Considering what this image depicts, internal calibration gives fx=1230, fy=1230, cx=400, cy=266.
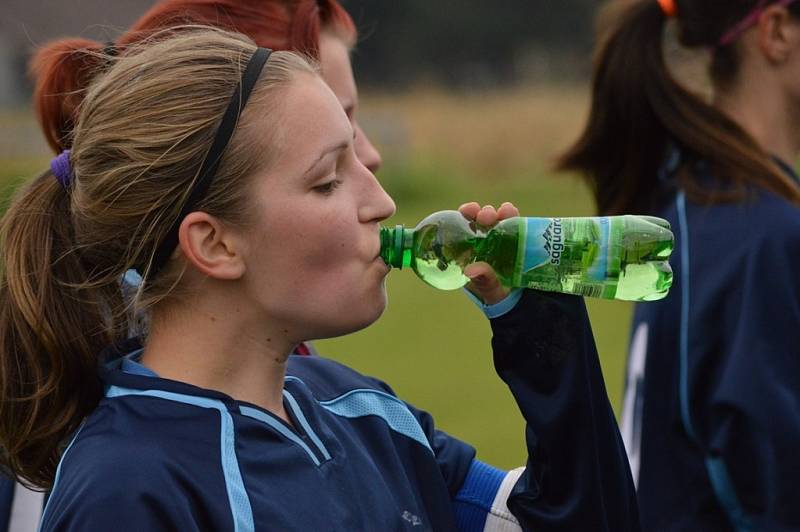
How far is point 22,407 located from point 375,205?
0.72 meters

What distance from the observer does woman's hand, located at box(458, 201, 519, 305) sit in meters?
2.18

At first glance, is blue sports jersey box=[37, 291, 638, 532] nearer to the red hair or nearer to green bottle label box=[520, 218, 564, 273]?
green bottle label box=[520, 218, 564, 273]

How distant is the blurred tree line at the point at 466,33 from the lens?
38.5m

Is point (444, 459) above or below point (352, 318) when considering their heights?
below

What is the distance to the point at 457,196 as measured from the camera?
16.5 metres

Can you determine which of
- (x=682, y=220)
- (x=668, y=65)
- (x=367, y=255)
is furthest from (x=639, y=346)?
(x=367, y=255)

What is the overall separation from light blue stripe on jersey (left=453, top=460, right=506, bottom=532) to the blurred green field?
1123 mm

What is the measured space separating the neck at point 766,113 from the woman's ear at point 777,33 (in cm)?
8

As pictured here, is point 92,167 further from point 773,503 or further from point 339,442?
point 773,503

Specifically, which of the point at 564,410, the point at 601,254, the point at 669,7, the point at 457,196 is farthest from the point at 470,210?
the point at 457,196

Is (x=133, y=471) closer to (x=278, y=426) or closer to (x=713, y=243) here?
(x=278, y=426)

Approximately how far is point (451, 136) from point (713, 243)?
54.3 ft

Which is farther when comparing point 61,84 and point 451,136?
point 451,136

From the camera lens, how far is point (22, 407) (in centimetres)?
217
